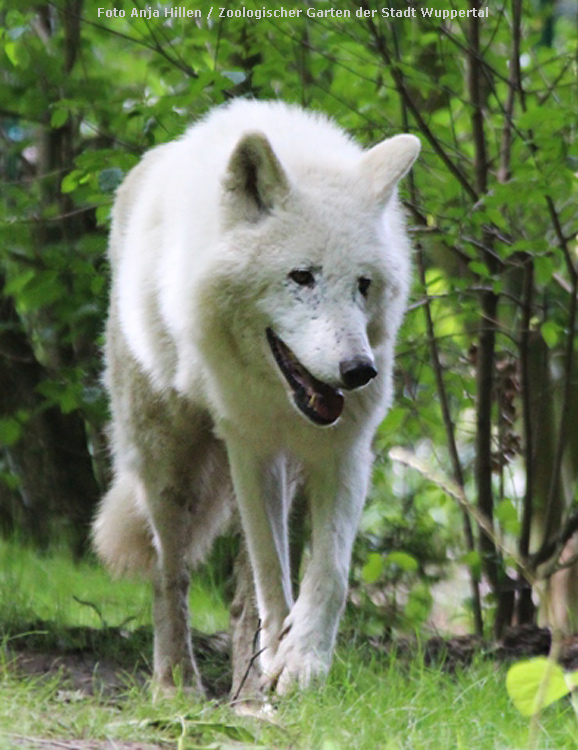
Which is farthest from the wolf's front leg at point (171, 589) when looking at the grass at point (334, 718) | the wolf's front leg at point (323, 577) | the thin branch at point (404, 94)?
the thin branch at point (404, 94)

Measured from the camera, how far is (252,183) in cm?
Answer: 356

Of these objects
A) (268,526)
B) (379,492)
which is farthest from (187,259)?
(379,492)

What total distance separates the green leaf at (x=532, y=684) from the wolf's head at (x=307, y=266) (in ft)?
4.95

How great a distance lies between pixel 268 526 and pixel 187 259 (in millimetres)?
1033

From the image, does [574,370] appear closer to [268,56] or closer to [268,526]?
[268,56]

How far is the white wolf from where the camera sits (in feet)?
11.3

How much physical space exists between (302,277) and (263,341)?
0.87 ft

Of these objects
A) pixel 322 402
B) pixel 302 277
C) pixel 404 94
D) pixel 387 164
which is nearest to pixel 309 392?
pixel 322 402

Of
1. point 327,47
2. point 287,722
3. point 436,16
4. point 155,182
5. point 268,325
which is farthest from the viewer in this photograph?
point 327,47

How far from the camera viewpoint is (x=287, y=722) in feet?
10.1

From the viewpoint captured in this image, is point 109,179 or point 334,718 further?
point 109,179

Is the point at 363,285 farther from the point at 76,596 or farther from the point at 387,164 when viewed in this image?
the point at 76,596

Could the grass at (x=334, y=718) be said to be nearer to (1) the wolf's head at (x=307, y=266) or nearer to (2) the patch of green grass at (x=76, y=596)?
(1) the wolf's head at (x=307, y=266)

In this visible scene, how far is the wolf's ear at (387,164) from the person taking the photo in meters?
3.65
